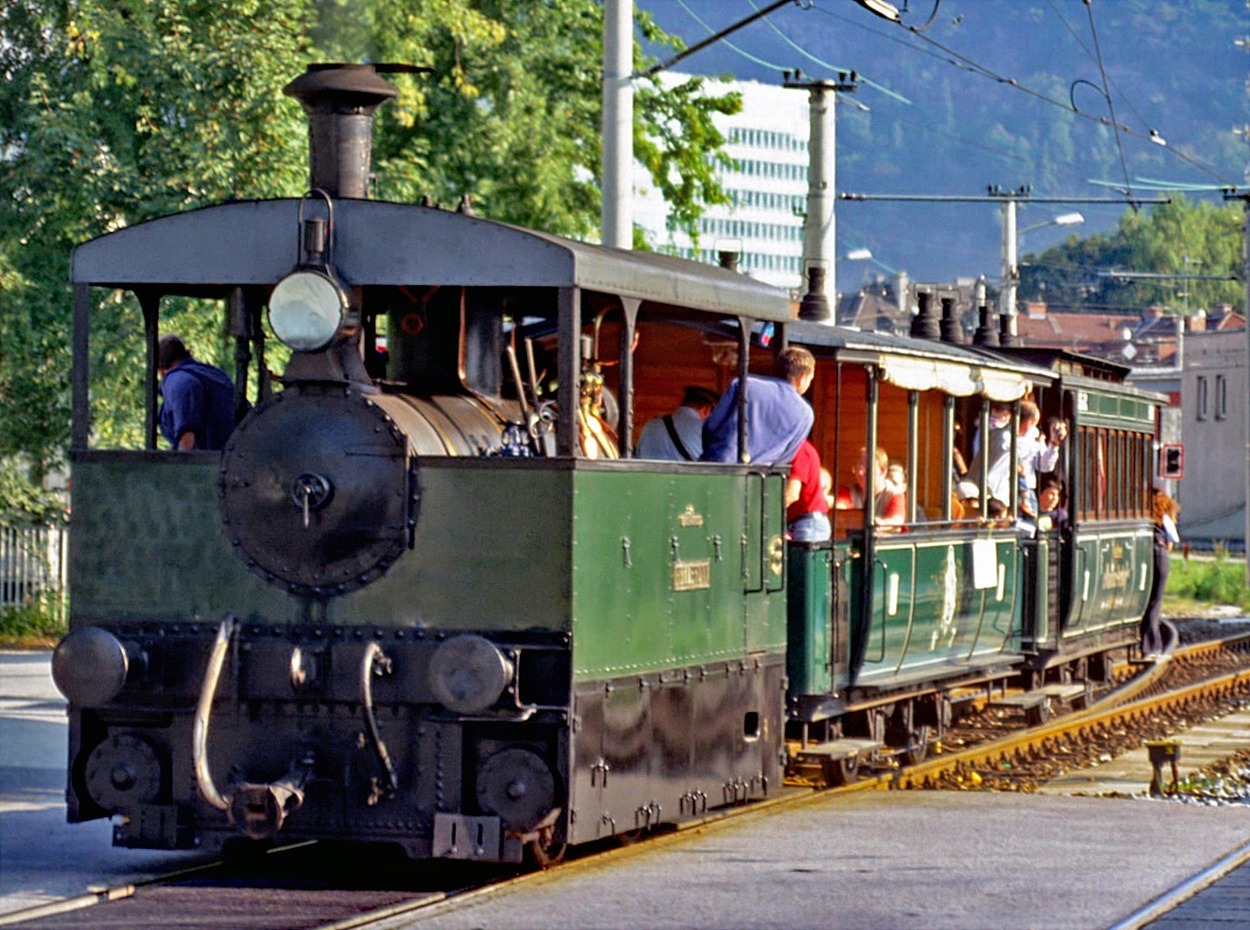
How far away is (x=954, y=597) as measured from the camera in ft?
50.6

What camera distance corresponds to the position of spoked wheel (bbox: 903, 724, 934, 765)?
15.0 metres

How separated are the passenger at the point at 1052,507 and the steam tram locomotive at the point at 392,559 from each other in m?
7.89

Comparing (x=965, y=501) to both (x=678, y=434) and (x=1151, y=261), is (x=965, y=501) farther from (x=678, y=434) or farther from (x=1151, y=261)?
(x=1151, y=261)

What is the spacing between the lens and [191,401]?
10547 millimetres

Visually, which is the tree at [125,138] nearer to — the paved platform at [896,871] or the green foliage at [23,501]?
the green foliage at [23,501]

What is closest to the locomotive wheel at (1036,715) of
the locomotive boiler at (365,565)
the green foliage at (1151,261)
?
the locomotive boiler at (365,565)

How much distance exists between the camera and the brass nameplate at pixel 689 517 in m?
10.4

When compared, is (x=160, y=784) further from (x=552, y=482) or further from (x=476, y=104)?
(x=476, y=104)

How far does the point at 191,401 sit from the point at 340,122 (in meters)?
1.42

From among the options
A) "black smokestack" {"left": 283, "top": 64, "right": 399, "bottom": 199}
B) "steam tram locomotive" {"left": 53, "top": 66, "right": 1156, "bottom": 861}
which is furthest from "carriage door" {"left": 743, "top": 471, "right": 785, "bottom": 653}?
"black smokestack" {"left": 283, "top": 64, "right": 399, "bottom": 199}

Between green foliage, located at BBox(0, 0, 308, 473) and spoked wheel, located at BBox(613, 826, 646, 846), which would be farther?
green foliage, located at BBox(0, 0, 308, 473)

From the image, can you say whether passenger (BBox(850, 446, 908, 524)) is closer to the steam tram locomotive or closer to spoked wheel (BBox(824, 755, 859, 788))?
spoked wheel (BBox(824, 755, 859, 788))

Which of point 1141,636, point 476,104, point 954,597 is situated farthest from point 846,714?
point 476,104

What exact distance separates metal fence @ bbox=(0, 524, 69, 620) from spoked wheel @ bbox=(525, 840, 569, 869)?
47.4 ft
